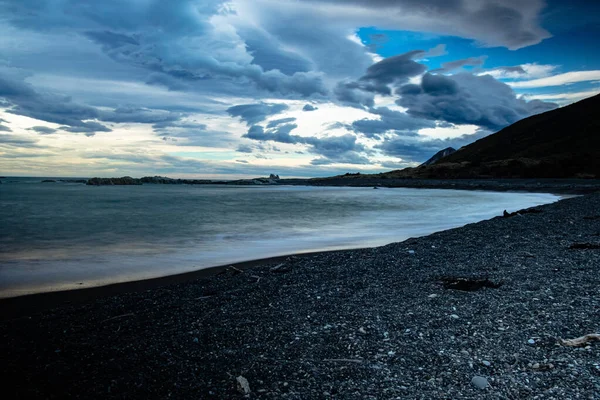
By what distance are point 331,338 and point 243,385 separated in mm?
1622

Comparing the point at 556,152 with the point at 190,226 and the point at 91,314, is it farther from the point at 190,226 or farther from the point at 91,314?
the point at 91,314

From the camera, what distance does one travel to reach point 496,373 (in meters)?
4.32

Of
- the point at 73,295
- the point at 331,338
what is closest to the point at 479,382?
the point at 331,338

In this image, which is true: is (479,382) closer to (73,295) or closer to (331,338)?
(331,338)

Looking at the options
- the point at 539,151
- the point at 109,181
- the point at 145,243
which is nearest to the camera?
the point at 145,243

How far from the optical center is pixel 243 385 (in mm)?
4156

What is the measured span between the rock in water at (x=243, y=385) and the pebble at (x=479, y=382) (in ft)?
7.94

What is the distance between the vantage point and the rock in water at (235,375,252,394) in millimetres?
4102

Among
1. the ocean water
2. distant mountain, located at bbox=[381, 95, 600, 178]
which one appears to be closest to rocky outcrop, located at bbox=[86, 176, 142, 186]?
distant mountain, located at bbox=[381, 95, 600, 178]

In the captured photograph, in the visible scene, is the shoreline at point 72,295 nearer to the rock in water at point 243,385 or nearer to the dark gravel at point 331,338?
the dark gravel at point 331,338

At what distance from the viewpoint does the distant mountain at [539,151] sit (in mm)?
90750

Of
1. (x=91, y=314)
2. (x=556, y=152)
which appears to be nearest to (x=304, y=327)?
(x=91, y=314)

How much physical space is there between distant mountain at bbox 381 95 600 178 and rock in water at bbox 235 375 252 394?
95.6 metres

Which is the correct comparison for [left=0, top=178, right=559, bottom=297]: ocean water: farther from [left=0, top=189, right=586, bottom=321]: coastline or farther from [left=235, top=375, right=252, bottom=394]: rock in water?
[left=235, top=375, right=252, bottom=394]: rock in water
